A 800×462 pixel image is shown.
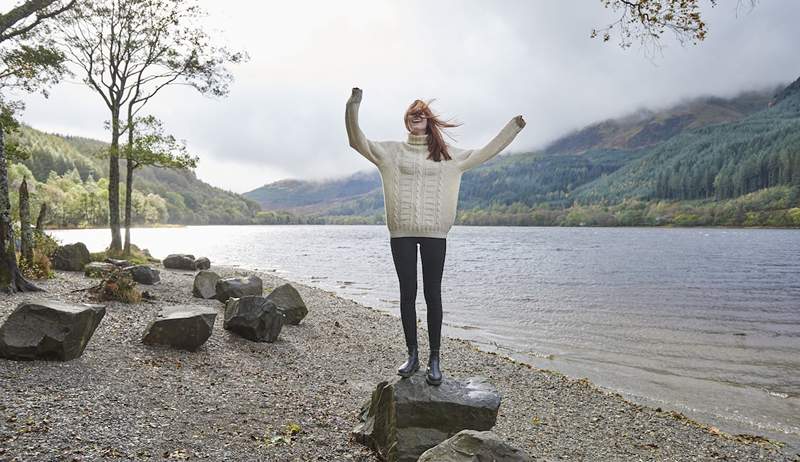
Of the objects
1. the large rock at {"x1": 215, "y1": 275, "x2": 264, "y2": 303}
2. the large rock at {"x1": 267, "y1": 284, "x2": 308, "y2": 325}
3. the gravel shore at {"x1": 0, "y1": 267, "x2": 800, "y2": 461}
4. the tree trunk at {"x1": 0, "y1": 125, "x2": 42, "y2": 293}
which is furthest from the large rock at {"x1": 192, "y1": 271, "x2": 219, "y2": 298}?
the tree trunk at {"x1": 0, "y1": 125, "x2": 42, "y2": 293}

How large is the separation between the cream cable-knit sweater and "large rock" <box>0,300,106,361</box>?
586 cm

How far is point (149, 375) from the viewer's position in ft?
26.2

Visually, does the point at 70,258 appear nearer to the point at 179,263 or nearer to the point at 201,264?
the point at 179,263

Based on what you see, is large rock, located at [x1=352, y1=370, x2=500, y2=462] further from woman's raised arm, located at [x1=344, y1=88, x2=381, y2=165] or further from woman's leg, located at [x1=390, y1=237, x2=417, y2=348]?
woman's raised arm, located at [x1=344, y1=88, x2=381, y2=165]

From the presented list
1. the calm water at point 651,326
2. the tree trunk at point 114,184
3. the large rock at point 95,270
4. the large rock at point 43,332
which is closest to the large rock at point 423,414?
the large rock at point 43,332

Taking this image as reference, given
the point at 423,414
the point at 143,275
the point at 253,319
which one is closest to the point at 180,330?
the point at 253,319

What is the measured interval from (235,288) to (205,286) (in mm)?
1088

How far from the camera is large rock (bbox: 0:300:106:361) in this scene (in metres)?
7.40

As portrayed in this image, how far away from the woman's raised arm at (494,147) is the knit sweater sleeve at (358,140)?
1.00m

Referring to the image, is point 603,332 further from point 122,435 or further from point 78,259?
point 78,259

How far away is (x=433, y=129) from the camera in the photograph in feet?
18.8

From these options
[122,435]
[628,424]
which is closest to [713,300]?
[628,424]

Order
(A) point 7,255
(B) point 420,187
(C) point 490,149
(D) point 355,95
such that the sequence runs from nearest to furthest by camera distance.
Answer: (D) point 355,95 → (B) point 420,187 → (C) point 490,149 → (A) point 7,255

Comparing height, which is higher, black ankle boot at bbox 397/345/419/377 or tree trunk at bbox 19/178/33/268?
tree trunk at bbox 19/178/33/268
